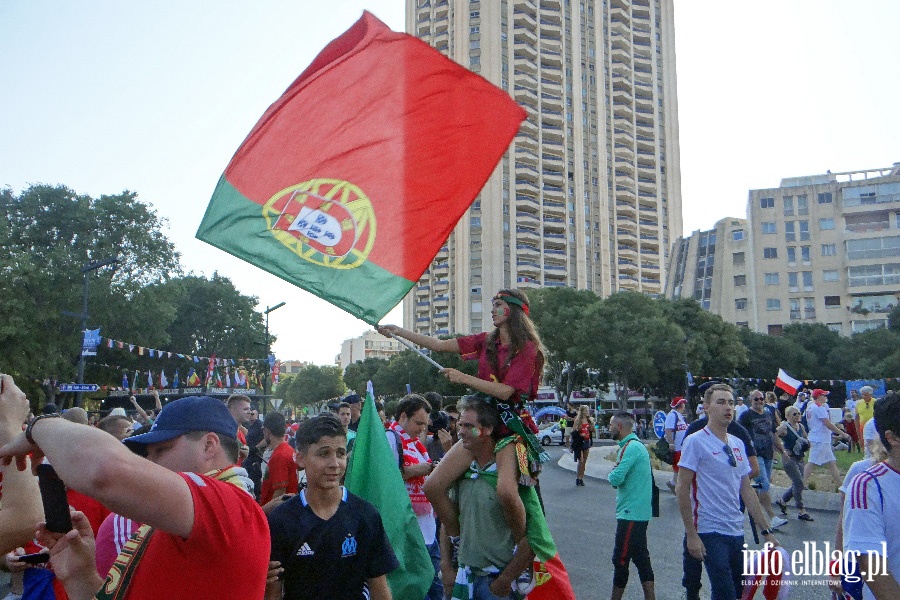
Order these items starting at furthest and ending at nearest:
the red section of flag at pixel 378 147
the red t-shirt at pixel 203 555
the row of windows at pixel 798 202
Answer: the row of windows at pixel 798 202, the red section of flag at pixel 378 147, the red t-shirt at pixel 203 555

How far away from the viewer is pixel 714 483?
561cm

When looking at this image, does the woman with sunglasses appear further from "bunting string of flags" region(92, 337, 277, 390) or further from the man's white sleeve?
"bunting string of flags" region(92, 337, 277, 390)

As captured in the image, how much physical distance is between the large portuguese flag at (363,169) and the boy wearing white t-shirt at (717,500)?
8.34ft

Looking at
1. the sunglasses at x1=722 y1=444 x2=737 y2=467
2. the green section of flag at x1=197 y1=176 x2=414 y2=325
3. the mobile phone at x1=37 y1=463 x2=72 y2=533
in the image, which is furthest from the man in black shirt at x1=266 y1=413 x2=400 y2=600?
the sunglasses at x1=722 y1=444 x2=737 y2=467

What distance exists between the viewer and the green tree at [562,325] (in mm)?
54562

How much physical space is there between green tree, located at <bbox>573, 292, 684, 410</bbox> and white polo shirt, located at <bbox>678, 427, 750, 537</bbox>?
44053mm

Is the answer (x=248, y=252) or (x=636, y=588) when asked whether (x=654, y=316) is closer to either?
(x=636, y=588)

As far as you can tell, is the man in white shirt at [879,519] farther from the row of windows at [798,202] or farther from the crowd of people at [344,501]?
the row of windows at [798,202]

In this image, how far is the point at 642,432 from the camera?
48500mm

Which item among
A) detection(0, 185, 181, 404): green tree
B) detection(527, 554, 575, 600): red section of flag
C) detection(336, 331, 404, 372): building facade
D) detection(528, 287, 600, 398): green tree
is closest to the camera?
detection(527, 554, 575, 600): red section of flag

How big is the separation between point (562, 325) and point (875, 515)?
2054 inches

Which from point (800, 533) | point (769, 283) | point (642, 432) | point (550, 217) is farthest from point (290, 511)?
point (550, 217)

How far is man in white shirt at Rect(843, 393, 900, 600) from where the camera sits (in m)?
3.25

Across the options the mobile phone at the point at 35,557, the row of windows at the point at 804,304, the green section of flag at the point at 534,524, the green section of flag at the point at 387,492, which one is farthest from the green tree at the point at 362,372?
the mobile phone at the point at 35,557
